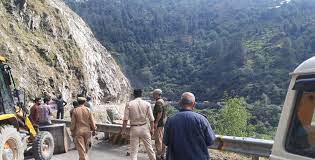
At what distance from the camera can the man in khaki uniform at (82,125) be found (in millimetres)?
9984

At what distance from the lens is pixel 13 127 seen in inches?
411

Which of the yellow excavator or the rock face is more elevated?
the rock face

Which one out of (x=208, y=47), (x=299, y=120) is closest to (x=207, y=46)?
(x=208, y=47)

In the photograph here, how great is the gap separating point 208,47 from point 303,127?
15620 cm

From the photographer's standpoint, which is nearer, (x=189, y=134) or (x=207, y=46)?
(x=189, y=134)

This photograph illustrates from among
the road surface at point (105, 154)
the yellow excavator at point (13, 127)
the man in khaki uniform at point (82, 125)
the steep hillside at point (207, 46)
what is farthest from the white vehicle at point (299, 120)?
the steep hillside at point (207, 46)

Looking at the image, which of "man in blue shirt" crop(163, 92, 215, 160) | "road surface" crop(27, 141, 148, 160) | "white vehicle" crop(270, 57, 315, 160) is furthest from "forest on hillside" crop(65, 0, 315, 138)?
"white vehicle" crop(270, 57, 315, 160)

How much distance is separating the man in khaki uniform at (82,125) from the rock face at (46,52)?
89.2 ft

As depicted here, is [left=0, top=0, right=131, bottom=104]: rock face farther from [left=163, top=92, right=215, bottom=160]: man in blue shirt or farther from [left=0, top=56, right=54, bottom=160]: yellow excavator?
[left=163, top=92, right=215, bottom=160]: man in blue shirt

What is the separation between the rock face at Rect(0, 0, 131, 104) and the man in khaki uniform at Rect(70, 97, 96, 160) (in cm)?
2720

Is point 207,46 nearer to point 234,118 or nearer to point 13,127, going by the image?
point 234,118

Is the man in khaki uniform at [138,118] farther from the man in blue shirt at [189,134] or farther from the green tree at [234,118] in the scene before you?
the green tree at [234,118]

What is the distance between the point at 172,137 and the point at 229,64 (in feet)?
437

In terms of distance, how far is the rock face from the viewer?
38.3 m
